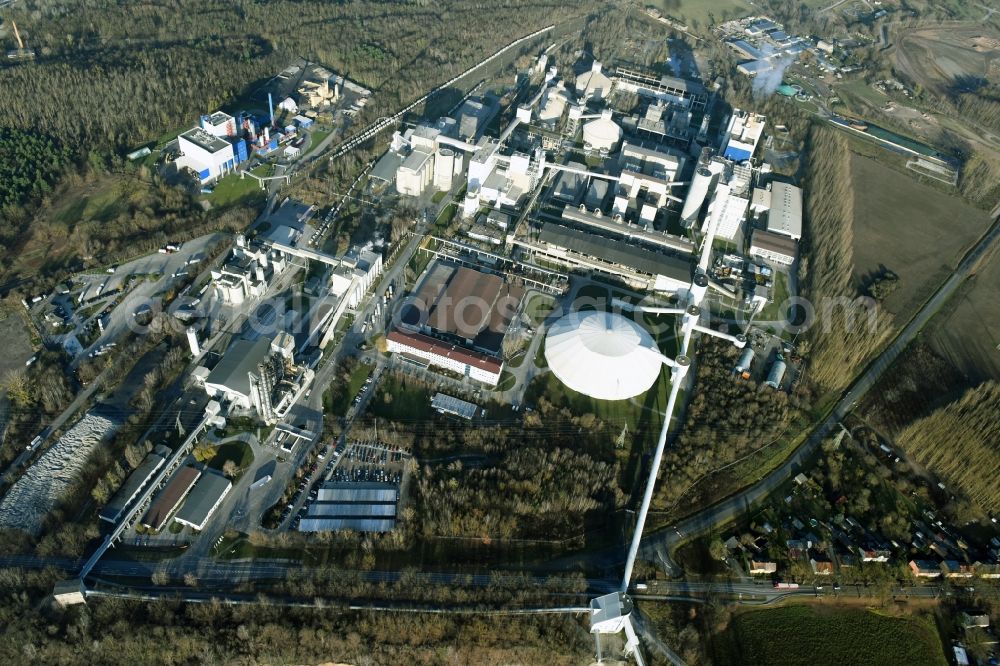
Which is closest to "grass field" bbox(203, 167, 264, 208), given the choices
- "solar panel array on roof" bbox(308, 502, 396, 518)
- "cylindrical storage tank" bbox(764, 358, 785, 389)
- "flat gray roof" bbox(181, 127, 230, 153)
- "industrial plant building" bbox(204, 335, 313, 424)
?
"flat gray roof" bbox(181, 127, 230, 153)

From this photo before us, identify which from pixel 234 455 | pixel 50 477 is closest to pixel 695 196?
pixel 234 455

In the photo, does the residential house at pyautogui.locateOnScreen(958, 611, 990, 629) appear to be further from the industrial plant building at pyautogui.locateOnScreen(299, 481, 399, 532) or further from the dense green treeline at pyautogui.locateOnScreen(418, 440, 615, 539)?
the industrial plant building at pyautogui.locateOnScreen(299, 481, 399, 532)

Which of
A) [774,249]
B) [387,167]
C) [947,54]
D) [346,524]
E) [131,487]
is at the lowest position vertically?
[131,487]

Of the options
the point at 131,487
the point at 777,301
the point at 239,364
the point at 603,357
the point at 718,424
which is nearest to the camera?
the point at 131,487

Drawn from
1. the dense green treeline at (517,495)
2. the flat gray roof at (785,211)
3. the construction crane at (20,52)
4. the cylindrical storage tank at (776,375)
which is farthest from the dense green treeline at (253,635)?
the construction crane at (20,52)

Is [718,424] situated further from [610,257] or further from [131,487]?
[131,487]

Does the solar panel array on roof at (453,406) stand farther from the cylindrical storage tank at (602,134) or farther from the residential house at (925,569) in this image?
the cylindrical storage tank at (602,134)
